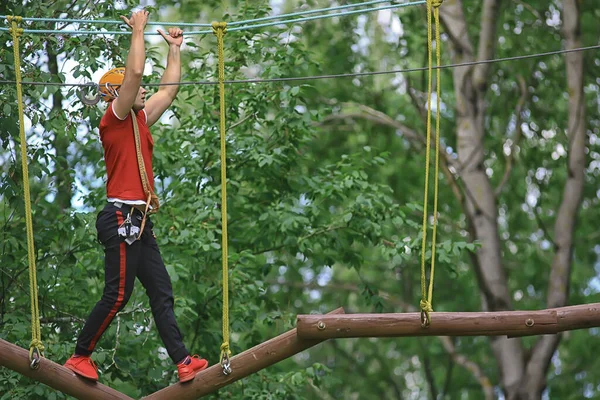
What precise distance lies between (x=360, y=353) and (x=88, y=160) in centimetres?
715

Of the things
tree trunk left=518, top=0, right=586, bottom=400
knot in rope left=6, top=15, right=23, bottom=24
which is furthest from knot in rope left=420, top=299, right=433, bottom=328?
tree trunk left=518, top=0, right=586, bottom=400

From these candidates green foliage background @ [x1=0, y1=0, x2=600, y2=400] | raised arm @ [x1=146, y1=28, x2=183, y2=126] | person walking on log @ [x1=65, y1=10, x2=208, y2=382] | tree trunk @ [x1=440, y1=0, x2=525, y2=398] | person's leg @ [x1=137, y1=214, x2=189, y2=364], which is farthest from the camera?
tree trunk @ [x1=440, y1=0, x2=525, y2=398]

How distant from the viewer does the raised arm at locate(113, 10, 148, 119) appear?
15.2 ft

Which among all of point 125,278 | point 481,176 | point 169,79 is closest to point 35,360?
point 125,278

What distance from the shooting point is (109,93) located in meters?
4.95

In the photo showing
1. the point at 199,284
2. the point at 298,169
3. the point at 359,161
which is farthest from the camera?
the point at 359,161

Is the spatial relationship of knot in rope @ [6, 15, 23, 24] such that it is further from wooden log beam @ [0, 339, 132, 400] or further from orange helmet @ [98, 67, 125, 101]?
wooden log beam @ [0, 339, 132, 400]

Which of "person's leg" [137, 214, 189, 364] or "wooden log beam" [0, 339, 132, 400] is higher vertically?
"person's leg" [137, 214, 189, 364]

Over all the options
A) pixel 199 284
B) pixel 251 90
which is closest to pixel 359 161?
pixel 251 90

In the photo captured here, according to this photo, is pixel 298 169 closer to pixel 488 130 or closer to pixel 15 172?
pixel 15 172

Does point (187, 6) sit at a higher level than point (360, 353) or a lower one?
higher

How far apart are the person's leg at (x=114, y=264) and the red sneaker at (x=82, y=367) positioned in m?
0.17

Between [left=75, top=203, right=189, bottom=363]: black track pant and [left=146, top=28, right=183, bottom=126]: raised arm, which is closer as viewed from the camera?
[left=75, top=203, right=189, bottom=363]: black track pant

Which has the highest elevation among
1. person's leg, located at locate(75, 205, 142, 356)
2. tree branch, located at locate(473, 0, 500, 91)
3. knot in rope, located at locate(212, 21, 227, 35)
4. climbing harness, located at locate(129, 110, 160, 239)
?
tree branch, located at locate(473, 0, 500, 91)
